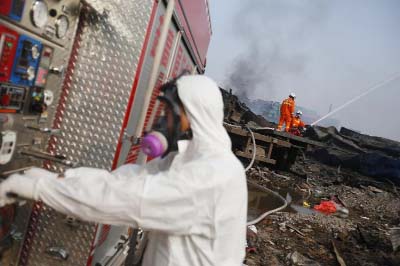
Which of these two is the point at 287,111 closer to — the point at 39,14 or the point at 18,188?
the point at 39,14

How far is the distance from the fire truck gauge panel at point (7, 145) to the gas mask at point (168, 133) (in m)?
0.78

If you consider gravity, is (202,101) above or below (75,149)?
above

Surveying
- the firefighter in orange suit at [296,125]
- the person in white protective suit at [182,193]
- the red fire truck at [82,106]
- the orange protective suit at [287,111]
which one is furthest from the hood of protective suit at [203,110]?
the firefighter in orange suit at [296,125]

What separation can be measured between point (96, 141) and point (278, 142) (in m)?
10.1

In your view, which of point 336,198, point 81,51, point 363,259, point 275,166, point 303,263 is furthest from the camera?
point 275,166

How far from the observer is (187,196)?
165cm

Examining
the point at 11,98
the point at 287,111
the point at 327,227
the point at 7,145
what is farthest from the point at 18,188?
the point at 287,111

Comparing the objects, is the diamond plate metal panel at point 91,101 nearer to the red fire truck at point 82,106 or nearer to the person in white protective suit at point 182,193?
the red fire truck at point 82,106

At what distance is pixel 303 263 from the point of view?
5.45 m

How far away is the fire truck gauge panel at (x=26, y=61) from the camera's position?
77.9 inches

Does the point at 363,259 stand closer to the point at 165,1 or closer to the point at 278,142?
the point at 165,1

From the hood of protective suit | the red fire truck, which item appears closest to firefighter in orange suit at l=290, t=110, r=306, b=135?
the red fire truck

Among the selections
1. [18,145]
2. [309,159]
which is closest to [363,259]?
[18,145]

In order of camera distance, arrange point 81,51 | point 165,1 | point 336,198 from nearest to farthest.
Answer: point 81,51, point 165,1, point 336,198
